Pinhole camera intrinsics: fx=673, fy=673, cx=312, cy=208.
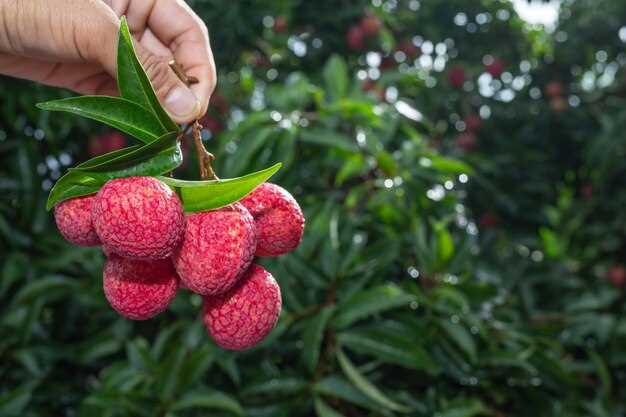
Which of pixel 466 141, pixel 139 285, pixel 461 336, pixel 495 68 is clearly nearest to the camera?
pixel 139 285

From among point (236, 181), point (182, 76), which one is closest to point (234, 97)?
point (182, 76)

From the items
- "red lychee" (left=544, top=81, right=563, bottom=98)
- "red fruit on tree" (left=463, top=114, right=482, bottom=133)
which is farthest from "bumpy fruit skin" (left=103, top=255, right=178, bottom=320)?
"red lychee" (left=544, top=81, right=563, bottom=98)

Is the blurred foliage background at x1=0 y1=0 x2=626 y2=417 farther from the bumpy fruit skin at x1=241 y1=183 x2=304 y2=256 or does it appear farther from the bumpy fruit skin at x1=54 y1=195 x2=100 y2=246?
the bumpy fruit skin at x1=54 y1=195 x2=100 y2=246

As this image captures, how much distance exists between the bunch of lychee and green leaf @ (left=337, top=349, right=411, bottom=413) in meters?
0.58

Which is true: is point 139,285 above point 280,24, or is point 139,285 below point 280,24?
above

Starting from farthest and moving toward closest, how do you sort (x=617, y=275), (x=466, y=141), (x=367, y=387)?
(x=466, y=141) → (x=617, y=275) → (x=367, y=387)

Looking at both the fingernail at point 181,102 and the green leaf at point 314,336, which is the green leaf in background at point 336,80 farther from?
the fingernail at point 181,102

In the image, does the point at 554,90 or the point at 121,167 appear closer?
the point at 121,167

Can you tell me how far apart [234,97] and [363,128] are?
1312 mm

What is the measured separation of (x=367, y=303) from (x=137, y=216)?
30.6 inches

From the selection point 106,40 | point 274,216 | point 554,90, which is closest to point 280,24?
point 554,90

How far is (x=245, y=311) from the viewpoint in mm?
755

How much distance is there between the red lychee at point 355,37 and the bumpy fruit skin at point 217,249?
2304mm

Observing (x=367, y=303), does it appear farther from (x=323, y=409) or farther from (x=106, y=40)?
(x=106, y=40)
